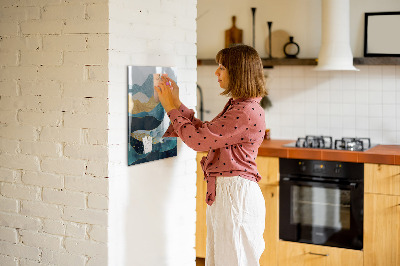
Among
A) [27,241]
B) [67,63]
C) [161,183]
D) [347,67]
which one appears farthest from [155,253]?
[347,67]

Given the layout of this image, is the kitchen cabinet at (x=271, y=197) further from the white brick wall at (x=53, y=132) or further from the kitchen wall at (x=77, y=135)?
the white brick wall at (x=53, y=132)

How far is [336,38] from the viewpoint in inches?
170

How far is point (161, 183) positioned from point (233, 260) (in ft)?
1.82

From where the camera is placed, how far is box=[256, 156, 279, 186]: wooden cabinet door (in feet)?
13.7

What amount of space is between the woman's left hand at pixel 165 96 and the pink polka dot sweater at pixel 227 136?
0.17 ft

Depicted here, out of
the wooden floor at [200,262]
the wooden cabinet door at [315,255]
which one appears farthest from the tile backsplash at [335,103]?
the wooden floor at [200,262]

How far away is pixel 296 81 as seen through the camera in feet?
15.6

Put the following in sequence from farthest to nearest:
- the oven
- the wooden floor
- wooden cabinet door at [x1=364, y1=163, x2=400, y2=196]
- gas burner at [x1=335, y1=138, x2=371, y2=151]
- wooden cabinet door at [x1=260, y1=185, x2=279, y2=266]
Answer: the wooden floor < wooden cabinet door at [x1=260, y1=185, x2=279, y2=266] < gas burner at [x1=335, y1=138, x2=371, y2=151] < the oven < wooden cabinet door at [x1=364, y1=163, x2=400, y2=196]

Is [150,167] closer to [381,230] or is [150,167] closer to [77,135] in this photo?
[77,135]

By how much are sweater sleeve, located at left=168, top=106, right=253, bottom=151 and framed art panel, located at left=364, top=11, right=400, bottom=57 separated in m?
2.18

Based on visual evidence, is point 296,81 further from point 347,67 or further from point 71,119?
point 71,119

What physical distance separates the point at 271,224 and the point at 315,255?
38 centimetres

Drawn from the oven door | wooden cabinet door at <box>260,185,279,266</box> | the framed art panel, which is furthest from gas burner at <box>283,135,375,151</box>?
the framed art panel

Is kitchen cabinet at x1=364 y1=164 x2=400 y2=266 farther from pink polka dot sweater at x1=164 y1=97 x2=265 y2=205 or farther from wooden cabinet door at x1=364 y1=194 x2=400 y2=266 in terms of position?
pink polka dot sweater at x1=164 y1=97 x2=265 y2=205
